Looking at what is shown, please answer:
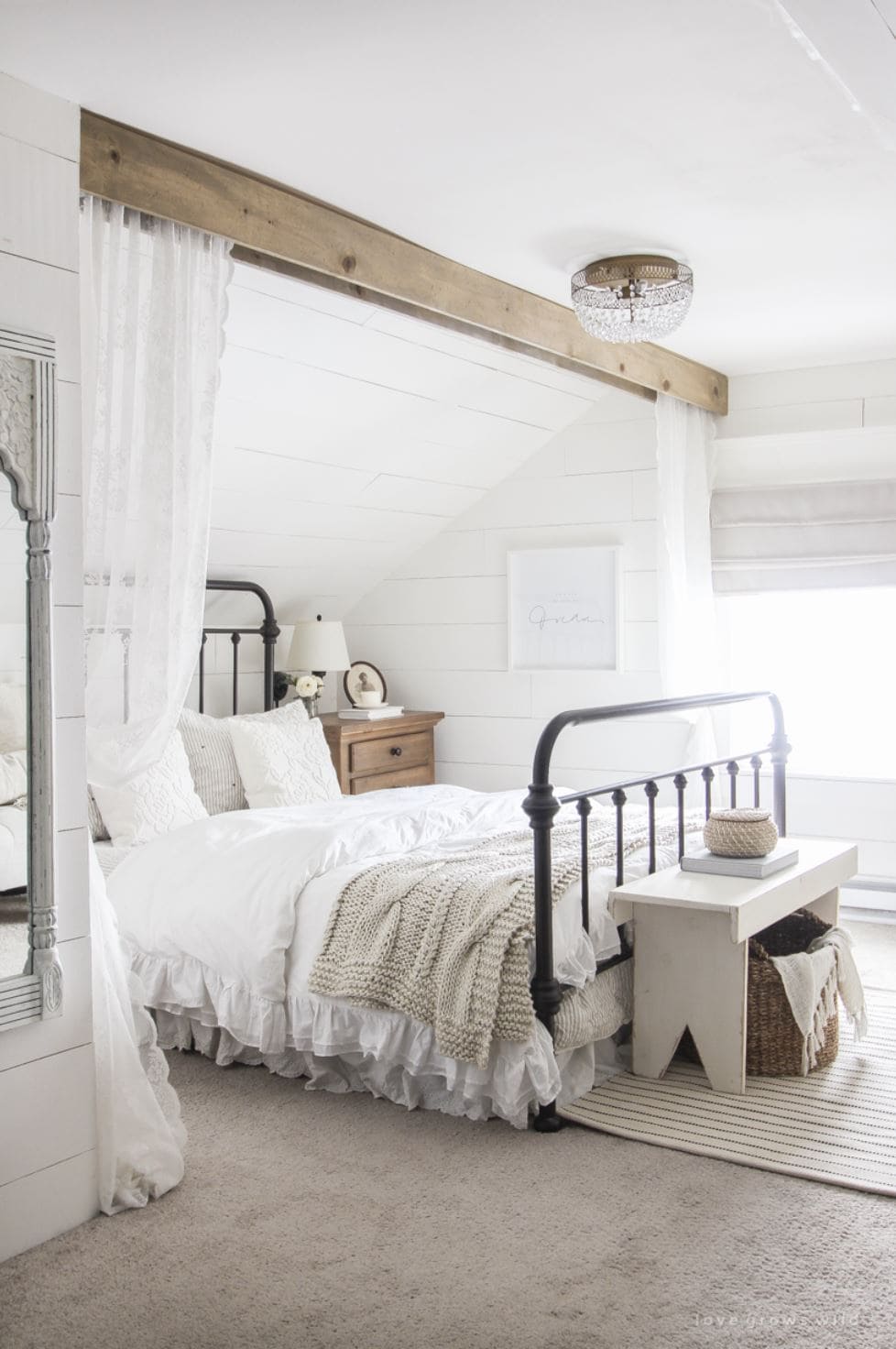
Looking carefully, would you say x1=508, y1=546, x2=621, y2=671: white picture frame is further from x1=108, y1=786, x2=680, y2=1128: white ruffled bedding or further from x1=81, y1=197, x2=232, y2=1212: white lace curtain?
x1=81, y1=197, x2=232, y2=1212: white lace curtain

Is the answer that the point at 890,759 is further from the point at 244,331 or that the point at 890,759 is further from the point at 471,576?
the point at 244,331

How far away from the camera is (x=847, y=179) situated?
3.11m

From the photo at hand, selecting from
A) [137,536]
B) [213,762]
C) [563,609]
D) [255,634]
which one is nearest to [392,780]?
[255,634]

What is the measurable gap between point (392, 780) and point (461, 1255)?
334cm

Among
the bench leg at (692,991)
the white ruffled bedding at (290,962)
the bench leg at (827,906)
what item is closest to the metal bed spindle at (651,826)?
the white ruffled bedding at (290,962)

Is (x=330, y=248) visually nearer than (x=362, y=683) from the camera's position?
Yes

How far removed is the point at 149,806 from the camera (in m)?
4.07

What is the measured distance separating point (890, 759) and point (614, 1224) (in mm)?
3211

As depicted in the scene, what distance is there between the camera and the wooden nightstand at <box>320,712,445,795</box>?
5.41 metres

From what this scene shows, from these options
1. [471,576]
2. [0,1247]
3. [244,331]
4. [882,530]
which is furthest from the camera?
[471,576]

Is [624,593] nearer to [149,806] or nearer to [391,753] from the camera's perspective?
[391,753]

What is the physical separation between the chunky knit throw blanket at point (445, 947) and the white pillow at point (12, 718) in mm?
1071

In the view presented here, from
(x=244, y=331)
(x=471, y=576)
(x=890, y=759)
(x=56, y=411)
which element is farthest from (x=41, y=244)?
(x=890, y=759)

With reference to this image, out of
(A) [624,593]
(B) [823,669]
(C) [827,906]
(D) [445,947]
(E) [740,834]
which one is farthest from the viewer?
(A) [624,593]
